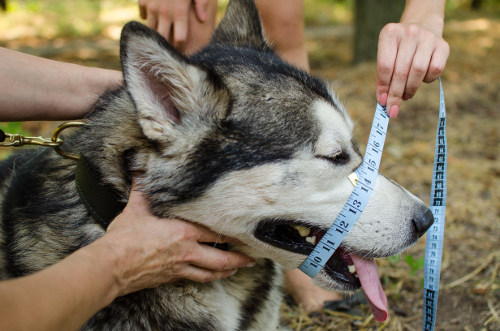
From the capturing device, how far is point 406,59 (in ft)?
6.81

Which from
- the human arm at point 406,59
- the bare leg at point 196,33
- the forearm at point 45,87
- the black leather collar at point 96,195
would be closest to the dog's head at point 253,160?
the black leather collar at point 96,195

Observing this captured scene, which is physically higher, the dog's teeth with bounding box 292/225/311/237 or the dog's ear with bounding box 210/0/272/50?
the dog's ear with bounding box 210/0/272/50

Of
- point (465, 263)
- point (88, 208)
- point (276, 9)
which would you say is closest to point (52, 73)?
point (88, 208)

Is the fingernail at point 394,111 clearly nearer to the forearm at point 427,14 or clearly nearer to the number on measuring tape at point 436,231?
the number on measuring tape at point 436,231

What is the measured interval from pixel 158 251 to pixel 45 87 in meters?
1.22

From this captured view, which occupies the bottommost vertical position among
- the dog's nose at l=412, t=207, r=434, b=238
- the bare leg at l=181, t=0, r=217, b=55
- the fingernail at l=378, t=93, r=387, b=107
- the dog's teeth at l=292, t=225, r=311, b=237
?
the dog's teeth at l=292, t=225, r=311, b=237

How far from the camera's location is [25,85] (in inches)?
91.0

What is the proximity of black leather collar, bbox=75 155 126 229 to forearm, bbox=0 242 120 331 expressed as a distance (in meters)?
0.41

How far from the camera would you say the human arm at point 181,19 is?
117 inches

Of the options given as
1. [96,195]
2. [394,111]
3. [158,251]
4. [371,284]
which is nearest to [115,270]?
[158,251]

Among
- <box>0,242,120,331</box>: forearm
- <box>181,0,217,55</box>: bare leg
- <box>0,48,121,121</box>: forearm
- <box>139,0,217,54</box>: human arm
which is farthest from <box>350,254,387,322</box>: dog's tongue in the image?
<box>181,0,217,55</box>: bare leg

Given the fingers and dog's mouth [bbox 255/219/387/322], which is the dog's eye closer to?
dog's mouth [bbox 255/219/387/322]

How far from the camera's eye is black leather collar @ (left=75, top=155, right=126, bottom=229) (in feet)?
6.53

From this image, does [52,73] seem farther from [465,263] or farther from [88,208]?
[465,263]
